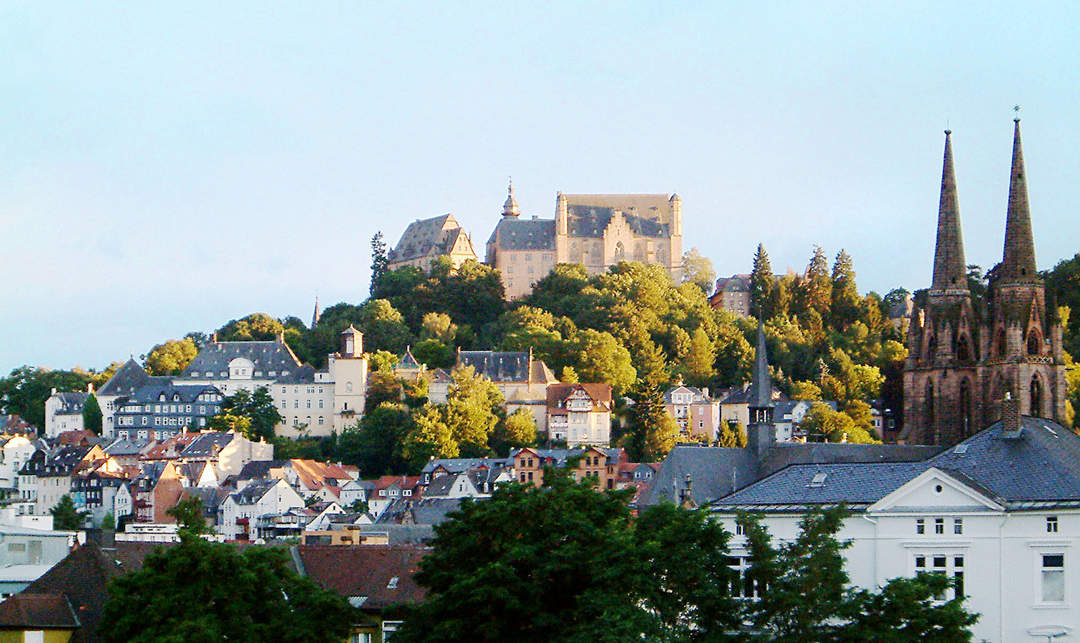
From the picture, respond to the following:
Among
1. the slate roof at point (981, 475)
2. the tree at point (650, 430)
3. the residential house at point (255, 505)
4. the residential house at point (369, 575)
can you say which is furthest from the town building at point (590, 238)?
the slate roof at point (981, 475)

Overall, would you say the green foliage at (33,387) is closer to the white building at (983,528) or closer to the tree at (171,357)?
the tree at (171,357)

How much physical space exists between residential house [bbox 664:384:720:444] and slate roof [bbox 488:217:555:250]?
31.7 m

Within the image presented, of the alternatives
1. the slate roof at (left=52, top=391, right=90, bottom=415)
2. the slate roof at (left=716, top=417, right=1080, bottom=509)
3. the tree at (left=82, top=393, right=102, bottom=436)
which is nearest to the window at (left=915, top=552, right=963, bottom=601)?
the slate roof at (left=716, top=417, right=1080, bottom=509)

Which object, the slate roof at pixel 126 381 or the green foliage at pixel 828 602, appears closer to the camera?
the green foliage at pixel 828 602

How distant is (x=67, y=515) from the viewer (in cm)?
13125

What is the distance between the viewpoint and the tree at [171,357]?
17200 cm

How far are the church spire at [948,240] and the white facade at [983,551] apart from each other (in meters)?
40.8

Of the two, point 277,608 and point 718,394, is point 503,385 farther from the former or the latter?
point 277,608

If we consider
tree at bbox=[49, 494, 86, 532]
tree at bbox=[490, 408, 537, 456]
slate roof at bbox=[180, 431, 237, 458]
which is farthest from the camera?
slate roof at bbox=[180, 431, 237, 458]

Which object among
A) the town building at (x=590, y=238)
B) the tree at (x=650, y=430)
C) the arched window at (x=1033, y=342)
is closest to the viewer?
the arched window at (x=1033, y=342)

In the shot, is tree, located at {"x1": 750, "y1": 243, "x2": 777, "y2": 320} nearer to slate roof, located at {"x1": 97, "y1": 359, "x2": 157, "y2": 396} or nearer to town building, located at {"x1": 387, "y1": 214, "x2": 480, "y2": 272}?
town building, located at {"x1": 387, "y1": 214, "x2": 480, "y2": 272}

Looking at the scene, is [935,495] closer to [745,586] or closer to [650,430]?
[745,586]

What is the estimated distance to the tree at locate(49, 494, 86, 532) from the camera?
127 metres

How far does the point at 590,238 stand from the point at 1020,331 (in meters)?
96.2
